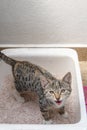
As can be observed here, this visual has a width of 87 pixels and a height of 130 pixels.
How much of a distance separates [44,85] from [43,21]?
428 mm

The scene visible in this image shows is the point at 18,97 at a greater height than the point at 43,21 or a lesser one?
lesser

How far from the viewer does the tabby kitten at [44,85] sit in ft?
2.94

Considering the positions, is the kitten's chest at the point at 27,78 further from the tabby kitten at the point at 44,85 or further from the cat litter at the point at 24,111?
the cat litter at the point at 24,111

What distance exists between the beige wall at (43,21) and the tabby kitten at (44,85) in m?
0.27

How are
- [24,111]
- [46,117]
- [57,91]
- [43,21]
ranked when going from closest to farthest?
[57,91] < [46,117] < [24,111] < [43,21]

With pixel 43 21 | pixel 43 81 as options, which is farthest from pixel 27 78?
pixel 43 21

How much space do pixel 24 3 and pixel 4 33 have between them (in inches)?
7.7

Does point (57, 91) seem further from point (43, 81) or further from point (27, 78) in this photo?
point (27, 78)

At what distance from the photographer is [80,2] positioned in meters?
1.18

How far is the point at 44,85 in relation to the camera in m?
0.91

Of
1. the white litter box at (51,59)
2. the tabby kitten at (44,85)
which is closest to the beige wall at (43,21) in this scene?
the white litter box at (51,59)

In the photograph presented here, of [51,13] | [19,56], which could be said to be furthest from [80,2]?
[19,56]

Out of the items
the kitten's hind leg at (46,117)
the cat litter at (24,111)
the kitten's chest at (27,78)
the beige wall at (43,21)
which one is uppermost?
the beige wall at (43,21)

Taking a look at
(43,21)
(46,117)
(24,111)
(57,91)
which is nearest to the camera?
(57,91)
